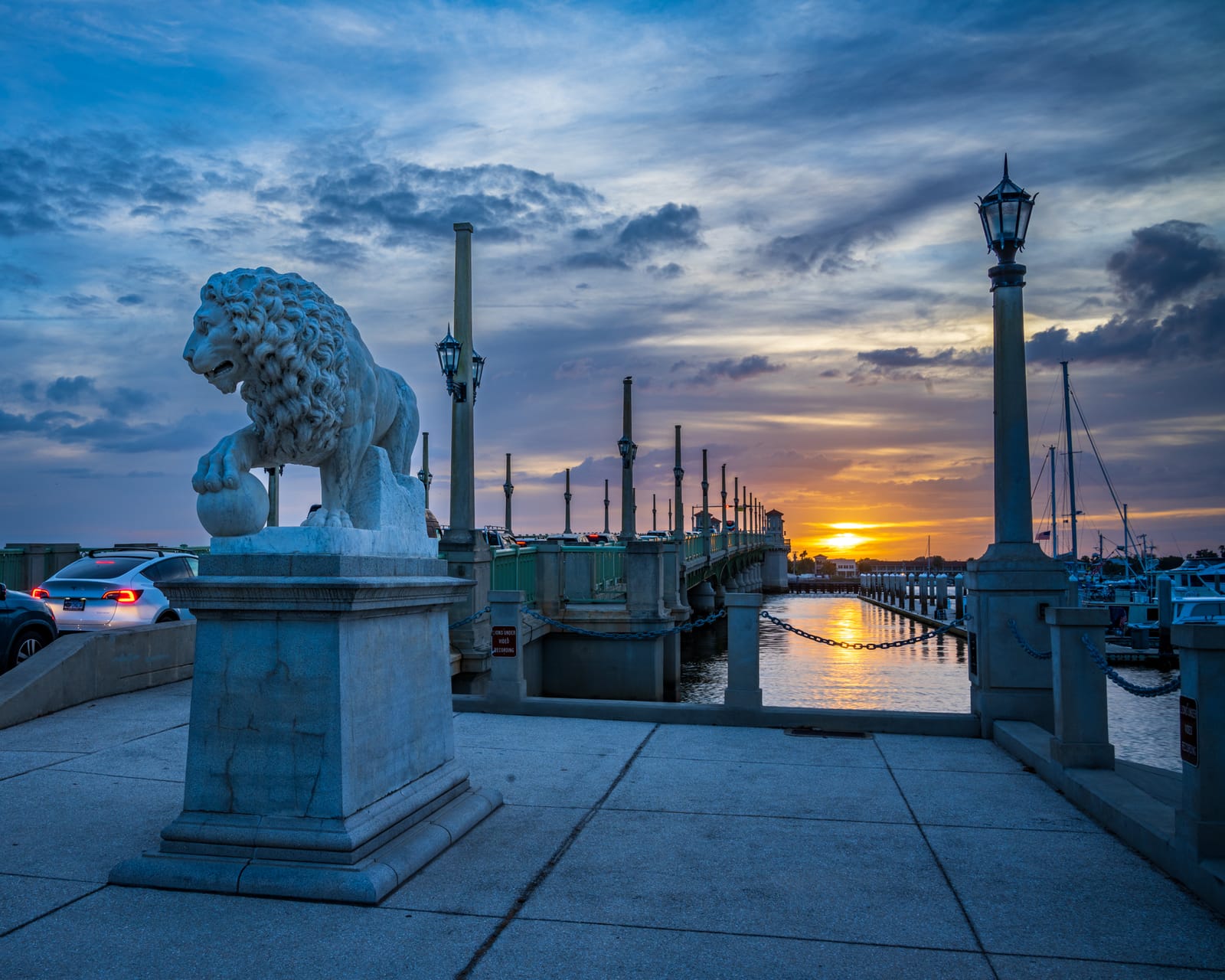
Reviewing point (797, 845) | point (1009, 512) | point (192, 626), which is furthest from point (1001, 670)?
point (192, 626)

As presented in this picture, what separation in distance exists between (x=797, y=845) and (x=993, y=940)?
1465mm

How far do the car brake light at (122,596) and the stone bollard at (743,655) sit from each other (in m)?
8.37

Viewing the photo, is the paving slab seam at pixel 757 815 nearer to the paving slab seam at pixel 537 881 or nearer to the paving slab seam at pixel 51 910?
the paving slab seam at pixel 537 881

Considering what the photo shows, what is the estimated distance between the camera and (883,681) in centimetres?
3450

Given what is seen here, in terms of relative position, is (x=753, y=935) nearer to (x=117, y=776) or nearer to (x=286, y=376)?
(x=286, y=376)

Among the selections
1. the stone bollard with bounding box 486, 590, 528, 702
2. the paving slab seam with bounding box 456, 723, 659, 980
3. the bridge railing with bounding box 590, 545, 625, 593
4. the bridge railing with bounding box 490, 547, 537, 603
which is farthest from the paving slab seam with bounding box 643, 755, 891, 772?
the bridge railing with bounding box 590, 545, 625, 593

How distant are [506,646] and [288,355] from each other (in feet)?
18.1

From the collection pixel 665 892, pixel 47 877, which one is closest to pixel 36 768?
pixel 47 877

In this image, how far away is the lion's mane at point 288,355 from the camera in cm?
523

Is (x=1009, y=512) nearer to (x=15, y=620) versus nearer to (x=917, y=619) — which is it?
(x=15, y=620)

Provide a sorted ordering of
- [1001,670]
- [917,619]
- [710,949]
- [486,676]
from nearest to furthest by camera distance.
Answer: [710,949], [1001,670], [486,676], [917,619]

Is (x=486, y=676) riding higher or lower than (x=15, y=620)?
lower

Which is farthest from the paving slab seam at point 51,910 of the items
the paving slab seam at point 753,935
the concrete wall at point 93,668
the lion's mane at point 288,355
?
the concrete wall at point 93,668

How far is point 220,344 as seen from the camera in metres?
5.22
